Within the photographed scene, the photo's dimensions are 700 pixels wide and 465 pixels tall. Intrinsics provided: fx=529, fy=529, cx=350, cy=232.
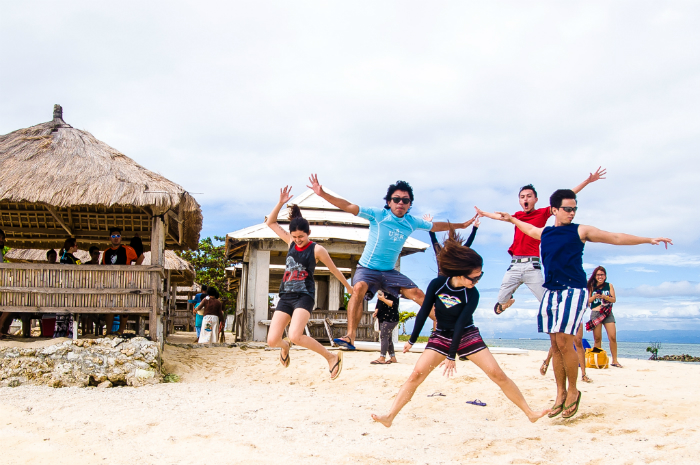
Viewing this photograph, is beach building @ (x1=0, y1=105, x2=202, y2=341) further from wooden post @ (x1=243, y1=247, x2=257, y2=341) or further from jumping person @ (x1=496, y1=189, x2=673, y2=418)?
jumping person @ (x1=496, y1=189, x2=673, y2=418)

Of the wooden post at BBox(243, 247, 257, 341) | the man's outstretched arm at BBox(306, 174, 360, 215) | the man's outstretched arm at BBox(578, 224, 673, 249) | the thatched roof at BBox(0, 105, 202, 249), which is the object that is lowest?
the wooden post at BBox(243, 247, 257, 341)

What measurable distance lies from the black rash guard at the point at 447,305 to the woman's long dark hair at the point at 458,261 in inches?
5.1

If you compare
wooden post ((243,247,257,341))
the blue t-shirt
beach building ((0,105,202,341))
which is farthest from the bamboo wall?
the blue t-shirt

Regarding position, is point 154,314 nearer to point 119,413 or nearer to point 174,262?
point 119,413

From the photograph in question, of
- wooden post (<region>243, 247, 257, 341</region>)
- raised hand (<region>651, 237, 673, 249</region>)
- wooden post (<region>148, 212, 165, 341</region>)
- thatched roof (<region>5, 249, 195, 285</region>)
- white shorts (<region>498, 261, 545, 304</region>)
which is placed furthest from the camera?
thatched roof (<region>5, 249, 195, 285</region>)

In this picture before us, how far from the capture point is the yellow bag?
9609 millimetres

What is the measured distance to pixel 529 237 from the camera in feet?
22.2

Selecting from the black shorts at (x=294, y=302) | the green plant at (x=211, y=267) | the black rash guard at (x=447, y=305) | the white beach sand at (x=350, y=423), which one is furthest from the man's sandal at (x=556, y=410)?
the green plant at (x=211, y=267)

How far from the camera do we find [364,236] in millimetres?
14328

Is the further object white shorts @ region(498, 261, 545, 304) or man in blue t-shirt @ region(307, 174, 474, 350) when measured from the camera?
white shorts @ region(498, 261, 545, 304)

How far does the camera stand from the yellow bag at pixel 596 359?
31.5 feet

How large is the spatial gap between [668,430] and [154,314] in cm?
820

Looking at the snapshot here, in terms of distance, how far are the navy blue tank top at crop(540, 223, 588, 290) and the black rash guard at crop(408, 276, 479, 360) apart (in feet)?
2.99

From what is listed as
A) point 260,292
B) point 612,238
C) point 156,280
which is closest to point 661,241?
point 612,238
